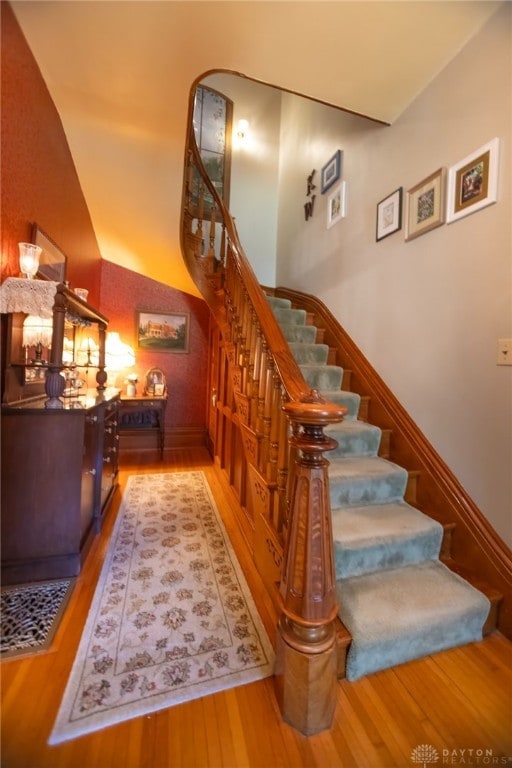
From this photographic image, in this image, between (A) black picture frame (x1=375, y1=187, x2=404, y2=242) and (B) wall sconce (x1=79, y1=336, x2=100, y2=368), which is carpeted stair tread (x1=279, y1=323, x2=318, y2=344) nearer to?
(A) black picture frame (x1=375, y1=187, x2=404, y2=242)

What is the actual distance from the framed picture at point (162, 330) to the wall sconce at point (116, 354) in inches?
18.8

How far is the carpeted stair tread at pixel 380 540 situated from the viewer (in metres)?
1.41

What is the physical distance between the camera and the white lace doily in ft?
5.10

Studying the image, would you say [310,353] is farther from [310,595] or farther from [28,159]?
[28,159]

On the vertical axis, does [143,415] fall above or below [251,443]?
below

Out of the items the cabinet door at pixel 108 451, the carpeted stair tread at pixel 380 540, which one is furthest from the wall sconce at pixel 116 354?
the carpeted stair tread at pixel 380 540

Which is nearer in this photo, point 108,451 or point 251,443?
point 251,443

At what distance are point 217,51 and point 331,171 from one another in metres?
1.64

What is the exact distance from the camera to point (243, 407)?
2062 millimetres

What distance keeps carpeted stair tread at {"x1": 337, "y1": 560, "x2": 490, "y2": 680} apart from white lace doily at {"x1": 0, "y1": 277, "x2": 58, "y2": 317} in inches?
79.1

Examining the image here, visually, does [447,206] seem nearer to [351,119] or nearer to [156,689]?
[351,119]

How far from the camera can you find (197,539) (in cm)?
207

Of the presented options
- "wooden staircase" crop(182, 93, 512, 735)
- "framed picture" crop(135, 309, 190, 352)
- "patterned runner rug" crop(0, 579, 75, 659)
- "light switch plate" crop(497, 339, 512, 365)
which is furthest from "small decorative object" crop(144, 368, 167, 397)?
"light switch plate" crop(497, 339, 512, 365)

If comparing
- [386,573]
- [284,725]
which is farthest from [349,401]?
[284,725]
